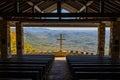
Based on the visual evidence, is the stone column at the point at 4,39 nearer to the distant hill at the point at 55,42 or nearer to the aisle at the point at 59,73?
the aisle at the point at 59,73

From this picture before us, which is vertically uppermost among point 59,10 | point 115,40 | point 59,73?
point 59,10

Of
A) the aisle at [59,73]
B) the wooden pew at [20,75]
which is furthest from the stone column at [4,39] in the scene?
the wooden pew at [20,75]

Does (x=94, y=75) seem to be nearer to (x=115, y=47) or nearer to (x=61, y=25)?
(x=115, y=47)

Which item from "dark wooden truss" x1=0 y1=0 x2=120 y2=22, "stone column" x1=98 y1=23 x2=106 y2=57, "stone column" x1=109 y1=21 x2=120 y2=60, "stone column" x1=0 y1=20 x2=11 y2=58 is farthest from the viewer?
"stone column" x1=98 y1=23 x2=106 y2=57

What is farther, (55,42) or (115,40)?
(55,42)

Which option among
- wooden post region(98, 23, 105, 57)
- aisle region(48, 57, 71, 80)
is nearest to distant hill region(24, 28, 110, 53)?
wooden post region(98, 23, 105, 57)

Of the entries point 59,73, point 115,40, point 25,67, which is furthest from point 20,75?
point 115,40

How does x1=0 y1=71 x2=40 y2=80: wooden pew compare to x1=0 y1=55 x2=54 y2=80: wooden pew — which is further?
x1=0 y1=55 x2=54 y2=80: wooden pew

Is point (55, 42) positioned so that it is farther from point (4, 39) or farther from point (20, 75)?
point (20, 75)

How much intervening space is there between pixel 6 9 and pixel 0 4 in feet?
3.96

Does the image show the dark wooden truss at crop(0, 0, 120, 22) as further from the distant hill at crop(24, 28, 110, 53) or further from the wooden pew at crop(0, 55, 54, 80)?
the distant hill at crop(24, 28, 110, 53)

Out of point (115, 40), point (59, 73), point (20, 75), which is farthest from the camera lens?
point (115, 40)

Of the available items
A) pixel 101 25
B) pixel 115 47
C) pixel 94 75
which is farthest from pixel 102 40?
pixel 94 75

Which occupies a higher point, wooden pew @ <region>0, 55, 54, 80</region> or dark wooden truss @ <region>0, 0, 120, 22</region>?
dark wooden truss @ <region>0, 0, 120, 22</region>
